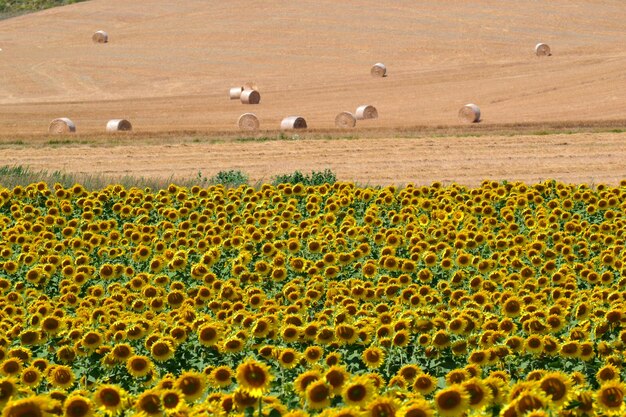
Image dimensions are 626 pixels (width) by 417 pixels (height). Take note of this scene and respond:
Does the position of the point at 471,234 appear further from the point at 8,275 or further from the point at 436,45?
the point at 436,45

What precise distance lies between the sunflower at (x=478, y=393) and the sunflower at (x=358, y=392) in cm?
51

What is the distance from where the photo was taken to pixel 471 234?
11883 mm

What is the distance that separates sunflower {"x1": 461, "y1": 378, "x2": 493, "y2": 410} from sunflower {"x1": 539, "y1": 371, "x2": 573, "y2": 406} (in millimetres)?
286

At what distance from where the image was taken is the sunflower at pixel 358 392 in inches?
183

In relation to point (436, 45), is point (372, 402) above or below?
below

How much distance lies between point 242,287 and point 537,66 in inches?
1839

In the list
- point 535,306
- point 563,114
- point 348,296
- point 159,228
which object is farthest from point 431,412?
point 563,114

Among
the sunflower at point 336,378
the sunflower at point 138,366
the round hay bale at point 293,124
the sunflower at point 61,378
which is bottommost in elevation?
the sunflower at point 61,378

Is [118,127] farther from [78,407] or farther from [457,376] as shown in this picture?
[78,407]

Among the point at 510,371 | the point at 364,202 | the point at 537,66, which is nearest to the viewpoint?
the point at 510,371

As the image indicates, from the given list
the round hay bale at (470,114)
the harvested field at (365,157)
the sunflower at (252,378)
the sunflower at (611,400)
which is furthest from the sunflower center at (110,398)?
the round hay bale at (470,114)

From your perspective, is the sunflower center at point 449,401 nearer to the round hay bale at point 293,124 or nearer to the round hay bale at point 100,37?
the round hay bale at point 293,124

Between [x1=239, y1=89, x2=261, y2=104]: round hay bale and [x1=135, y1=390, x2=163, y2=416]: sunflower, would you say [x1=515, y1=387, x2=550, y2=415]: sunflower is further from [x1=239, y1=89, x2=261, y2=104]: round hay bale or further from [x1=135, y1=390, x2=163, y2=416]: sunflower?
[x1=239, y1=89, x2=261, y2=104]: round hay bale

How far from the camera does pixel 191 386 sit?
5.41 m
